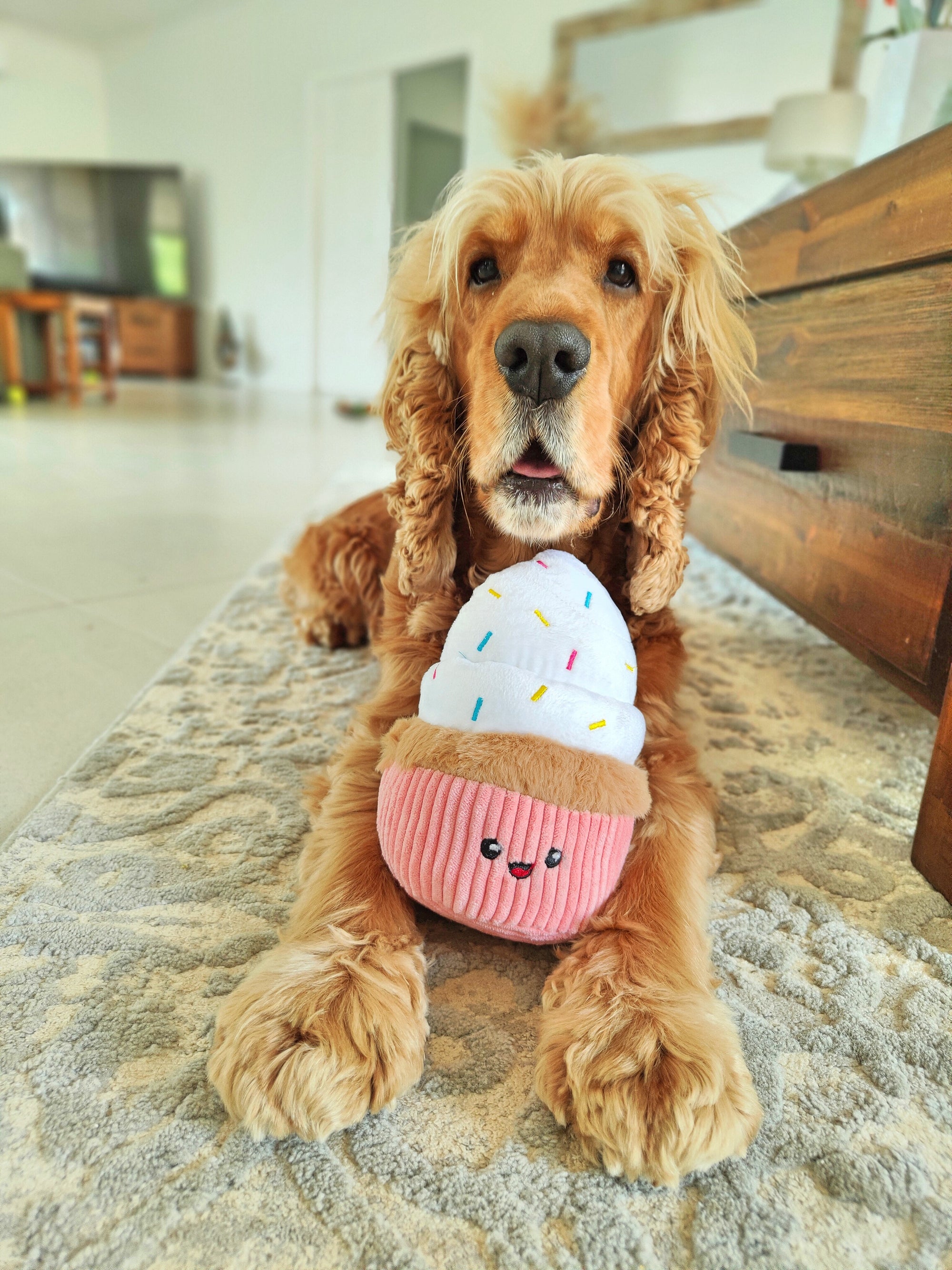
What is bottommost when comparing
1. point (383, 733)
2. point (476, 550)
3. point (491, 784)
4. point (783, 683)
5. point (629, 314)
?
point (783, 683)

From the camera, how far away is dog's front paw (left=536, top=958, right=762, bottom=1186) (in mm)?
693

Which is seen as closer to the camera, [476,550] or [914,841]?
[914,841]

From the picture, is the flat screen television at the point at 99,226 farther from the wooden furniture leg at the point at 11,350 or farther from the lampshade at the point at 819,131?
the lampshade at the point at 819,131

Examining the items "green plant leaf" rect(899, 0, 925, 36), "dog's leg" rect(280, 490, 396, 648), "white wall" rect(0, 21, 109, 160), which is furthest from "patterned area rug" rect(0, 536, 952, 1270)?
"white wall" rect(0, 21, 109, 160)

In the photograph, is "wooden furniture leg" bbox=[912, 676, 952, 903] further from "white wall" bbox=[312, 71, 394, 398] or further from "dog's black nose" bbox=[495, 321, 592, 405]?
"white wall" bbox=[312, 71, 394, 398]

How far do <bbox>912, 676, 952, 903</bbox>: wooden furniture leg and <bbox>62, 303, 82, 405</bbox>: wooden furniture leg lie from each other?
8.09 meters

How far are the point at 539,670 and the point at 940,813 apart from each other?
645 millimetres

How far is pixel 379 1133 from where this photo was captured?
0.72 meters

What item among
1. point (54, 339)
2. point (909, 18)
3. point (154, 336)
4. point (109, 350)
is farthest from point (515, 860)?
point (154, 336)

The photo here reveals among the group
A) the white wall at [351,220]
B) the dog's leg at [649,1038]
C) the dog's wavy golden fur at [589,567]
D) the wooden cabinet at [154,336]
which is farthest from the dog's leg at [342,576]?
the wooden cabinet at [154,336]

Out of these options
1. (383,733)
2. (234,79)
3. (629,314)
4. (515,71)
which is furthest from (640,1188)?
(234,79)

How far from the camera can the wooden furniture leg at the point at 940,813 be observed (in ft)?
3.63

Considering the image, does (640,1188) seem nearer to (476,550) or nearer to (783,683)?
(476,550)

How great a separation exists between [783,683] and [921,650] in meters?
0.65
